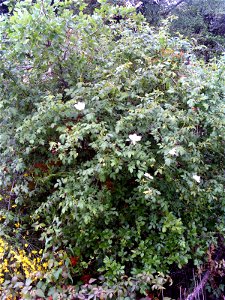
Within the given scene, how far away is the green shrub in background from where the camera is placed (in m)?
2.13

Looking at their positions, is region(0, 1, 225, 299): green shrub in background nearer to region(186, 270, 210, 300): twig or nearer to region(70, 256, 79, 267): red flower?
region(70, 256, 79, 267): red flower

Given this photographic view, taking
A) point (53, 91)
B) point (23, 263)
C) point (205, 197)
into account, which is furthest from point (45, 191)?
point (205, 197)

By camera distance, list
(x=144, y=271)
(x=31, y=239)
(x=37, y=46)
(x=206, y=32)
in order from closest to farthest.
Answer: (x=144, y=271) → (x=37, y=46) → (x=31, y=239) → (x=206, y=32)

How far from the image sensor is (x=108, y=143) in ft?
6.67

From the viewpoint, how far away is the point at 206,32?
311 inches

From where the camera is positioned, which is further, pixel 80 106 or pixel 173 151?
pixel 80 106

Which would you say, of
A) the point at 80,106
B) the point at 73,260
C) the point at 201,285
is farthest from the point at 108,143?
the point at 201,285

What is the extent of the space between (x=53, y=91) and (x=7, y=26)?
0.58 m

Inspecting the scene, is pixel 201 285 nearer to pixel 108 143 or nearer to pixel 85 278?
pixel 85 278

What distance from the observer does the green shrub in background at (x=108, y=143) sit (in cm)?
213

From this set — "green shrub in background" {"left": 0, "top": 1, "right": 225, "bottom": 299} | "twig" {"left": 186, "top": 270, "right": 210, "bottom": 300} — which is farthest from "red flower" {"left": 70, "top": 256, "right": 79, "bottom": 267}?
"twig" {"left": 186, "top": 270, "right": 210, "bottom": 300}

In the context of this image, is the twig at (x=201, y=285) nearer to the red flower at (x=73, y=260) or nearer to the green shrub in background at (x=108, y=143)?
the green shrub in background at (x=108, y=143)

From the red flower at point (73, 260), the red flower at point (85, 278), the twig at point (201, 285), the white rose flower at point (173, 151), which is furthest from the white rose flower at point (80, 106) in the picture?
the twig at point (201, 285)

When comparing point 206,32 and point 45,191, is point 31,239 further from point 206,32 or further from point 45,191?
point 206,32
